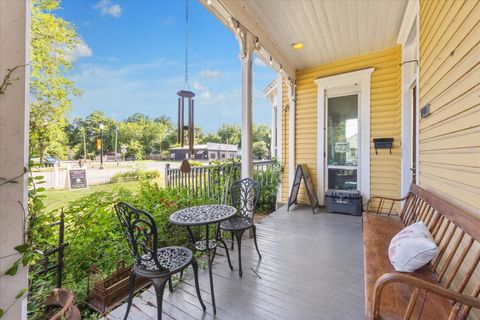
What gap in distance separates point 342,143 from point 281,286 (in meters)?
3.51

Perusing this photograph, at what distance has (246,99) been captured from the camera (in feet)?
10.7

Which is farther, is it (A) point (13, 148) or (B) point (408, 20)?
(B) point (408, 20)

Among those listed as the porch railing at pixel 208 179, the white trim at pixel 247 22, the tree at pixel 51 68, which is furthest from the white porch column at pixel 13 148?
the porch railing at pixel 208 179

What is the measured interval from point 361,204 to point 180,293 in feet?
12.0

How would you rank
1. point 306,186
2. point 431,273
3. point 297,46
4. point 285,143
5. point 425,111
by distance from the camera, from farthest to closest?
point 285,143 → point 306,186 → point 297,46 → point 425,111 → point 431,273

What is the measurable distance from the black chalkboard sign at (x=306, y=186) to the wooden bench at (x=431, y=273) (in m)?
2.11

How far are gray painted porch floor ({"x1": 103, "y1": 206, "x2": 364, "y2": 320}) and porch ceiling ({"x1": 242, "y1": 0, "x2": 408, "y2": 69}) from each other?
9.73 feet

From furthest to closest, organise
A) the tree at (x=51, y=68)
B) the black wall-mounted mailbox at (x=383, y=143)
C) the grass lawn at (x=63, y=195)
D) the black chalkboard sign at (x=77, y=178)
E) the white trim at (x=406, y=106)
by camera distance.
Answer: the black wall-mounted mailbox at (x=383, y=143) < the black chalkboard sign at (x=77, y=178) < the white trim at (x=406, y=106) < the tree at (x=51, y=68) < the grass lawn at (x=63, y=195)

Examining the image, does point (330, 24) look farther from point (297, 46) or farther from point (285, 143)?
point (285, 143)

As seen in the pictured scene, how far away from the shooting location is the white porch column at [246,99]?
3182mm

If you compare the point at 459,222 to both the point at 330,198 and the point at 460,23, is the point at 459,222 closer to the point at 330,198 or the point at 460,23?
the point at 460,23

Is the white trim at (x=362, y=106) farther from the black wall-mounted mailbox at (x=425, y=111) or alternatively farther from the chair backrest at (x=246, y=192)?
the chair backrest at (x=246, y=192)

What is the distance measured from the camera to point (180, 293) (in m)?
1.97

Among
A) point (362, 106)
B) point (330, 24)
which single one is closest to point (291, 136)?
point (362, 106)
